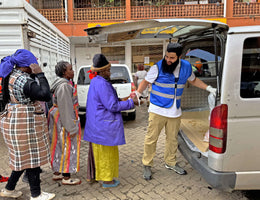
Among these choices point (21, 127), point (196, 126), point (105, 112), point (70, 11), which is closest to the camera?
point (21, 127)

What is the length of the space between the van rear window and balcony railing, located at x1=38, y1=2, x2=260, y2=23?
7.17 meters

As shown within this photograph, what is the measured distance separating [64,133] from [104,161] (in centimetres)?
64

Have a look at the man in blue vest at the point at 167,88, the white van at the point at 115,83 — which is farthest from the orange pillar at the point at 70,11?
the man in blue vest at the point at 167,88

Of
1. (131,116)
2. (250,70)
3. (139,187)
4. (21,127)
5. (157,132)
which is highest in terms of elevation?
(250,70)

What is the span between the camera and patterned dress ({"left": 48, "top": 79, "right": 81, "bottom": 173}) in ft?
9.18

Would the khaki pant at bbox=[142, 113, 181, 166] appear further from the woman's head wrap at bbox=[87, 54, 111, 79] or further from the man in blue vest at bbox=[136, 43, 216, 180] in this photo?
the woman's head wrap at bbox=[87, 54, 111, 79]

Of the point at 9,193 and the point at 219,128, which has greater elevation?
the point at 219,128

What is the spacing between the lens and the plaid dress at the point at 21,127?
94.3 inches

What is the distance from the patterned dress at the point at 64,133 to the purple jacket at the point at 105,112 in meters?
0.28

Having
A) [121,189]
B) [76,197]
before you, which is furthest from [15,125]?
[121,189]

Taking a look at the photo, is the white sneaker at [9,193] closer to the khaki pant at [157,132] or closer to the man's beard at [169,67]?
the khaki pant at [157,132]

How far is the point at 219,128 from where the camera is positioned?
2199 millimetres

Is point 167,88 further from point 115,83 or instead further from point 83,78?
point 83,78

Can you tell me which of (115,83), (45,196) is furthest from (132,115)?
(45,196)
